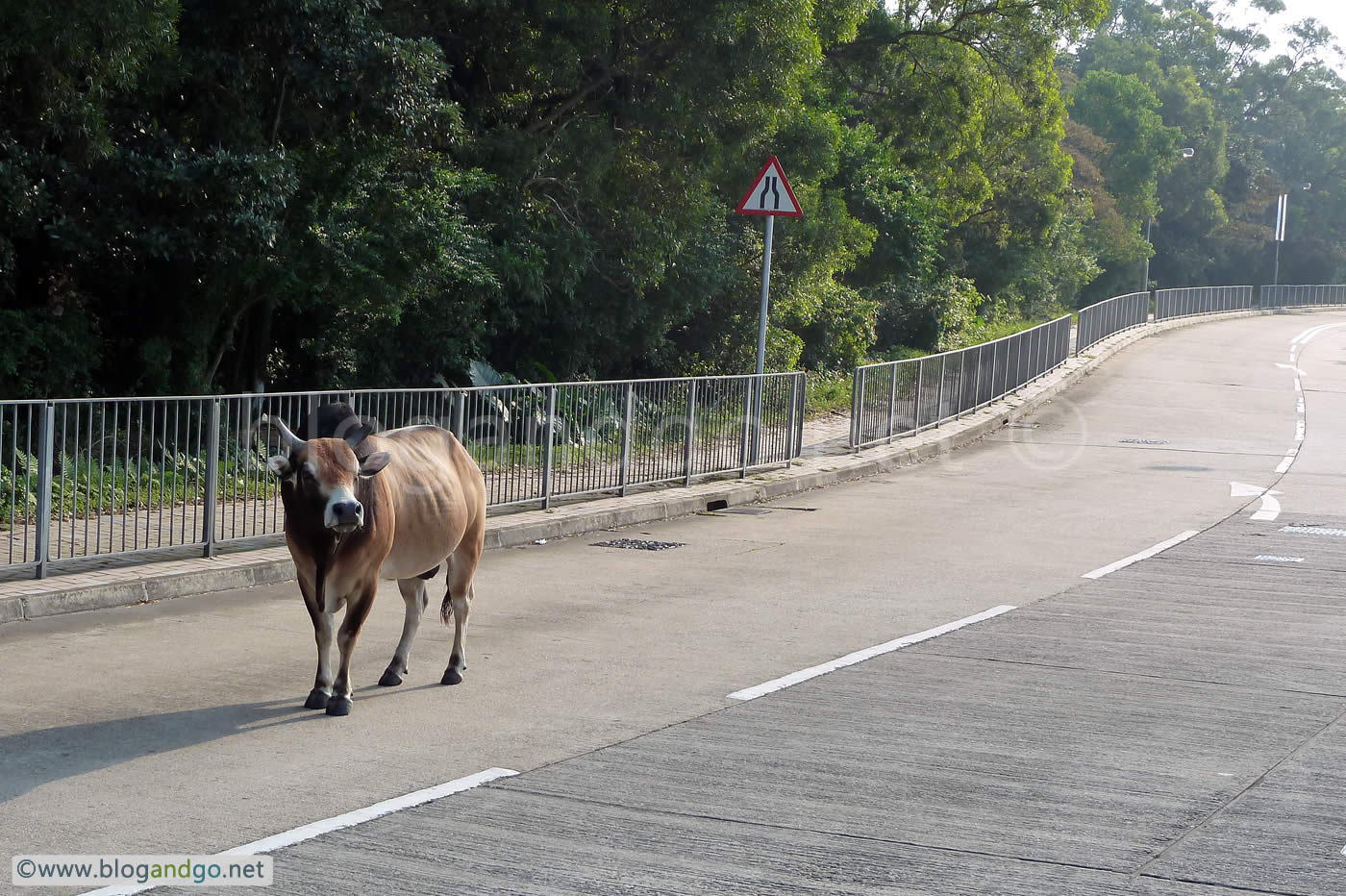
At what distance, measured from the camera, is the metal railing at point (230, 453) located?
435 inches

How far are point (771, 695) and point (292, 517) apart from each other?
9.00 feet

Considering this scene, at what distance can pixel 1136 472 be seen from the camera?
22.0 meters

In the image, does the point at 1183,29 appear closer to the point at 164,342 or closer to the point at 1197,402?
the point at 1197,402

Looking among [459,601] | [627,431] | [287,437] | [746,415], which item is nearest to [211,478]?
[459,601]

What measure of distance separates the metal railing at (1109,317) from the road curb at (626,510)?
11.4 m

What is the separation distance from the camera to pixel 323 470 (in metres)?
7.55

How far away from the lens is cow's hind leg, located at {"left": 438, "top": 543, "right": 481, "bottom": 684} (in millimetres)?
8602

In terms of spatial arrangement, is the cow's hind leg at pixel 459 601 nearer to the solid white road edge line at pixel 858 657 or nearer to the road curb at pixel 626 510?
the solid white road edge line at pixel 858 657

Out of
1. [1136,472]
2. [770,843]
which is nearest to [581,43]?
[1136,472]

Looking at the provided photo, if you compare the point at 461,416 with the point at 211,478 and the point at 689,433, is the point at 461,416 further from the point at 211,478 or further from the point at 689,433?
the point at 689,433

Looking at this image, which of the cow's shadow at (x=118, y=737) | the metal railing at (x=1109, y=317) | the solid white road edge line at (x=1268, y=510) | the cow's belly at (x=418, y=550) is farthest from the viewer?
the metal railing at (x=1109, y=317)

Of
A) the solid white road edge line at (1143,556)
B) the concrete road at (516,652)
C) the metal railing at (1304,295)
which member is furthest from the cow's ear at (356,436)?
the metal railing at (1304,295)

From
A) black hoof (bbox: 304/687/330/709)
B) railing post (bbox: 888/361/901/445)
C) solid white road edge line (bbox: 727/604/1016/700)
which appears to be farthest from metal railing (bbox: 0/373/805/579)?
railing post (bbox: 888/361/901/445)

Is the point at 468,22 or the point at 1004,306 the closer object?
the point at 468,22
